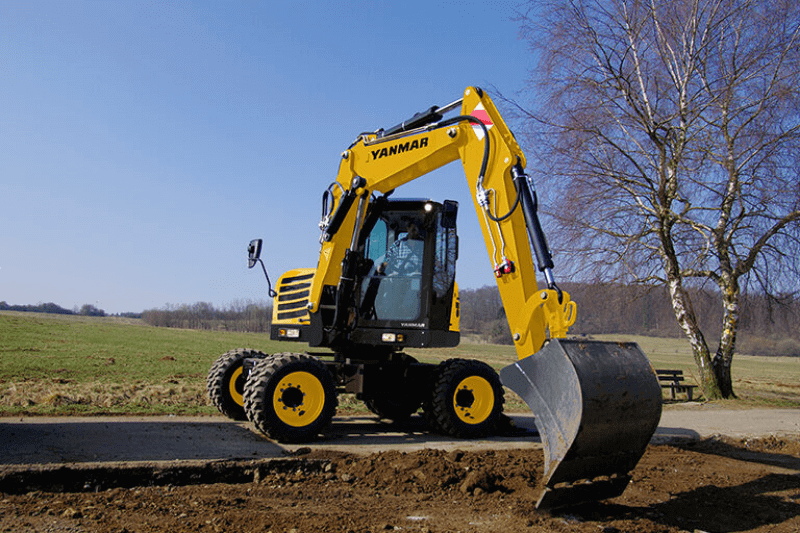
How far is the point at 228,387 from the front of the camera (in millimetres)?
9039

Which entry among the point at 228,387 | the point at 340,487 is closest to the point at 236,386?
the point at 228,387

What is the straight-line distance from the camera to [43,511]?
4.44 meters

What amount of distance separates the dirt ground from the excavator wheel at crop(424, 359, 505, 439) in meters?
1.06

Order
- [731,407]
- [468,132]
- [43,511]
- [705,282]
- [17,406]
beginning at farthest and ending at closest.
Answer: [705,282]
[731,407]
[17,406]
[468,132]
[43,511]

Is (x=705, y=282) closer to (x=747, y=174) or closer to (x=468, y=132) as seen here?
(x=747, y=174)

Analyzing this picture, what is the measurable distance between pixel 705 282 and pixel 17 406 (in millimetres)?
15046

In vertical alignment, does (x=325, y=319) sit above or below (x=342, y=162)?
below

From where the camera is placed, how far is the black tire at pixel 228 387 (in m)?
8.98

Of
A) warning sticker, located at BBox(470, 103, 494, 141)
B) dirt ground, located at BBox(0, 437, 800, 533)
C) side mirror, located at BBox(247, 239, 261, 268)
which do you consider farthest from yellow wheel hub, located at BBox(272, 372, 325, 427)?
warning sticker, located at BBox(470, 103, 494, 141)

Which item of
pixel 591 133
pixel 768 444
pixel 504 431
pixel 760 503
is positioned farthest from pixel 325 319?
pixel 591 133

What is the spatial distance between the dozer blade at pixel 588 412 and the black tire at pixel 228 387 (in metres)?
5.23

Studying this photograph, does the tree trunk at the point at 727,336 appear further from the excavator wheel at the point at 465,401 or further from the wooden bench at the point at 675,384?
the excavator wheel at the point at 465,401

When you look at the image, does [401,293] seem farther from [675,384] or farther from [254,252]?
[675,384]

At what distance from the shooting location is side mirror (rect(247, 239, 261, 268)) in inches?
337
